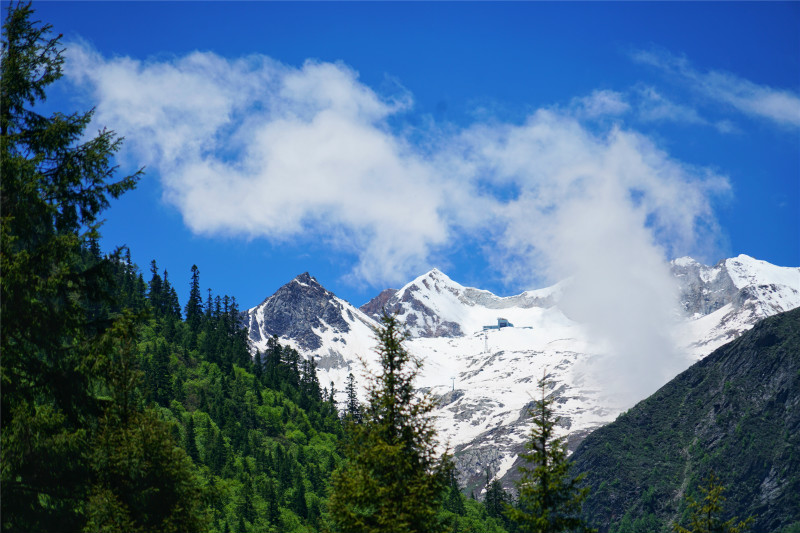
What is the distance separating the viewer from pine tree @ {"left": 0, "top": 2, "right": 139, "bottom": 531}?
48.4 ft

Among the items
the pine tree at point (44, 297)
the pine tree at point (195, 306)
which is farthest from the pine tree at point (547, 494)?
the pine tree at point (195, 306)

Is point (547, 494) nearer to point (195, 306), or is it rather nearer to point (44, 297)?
point (44, 297)

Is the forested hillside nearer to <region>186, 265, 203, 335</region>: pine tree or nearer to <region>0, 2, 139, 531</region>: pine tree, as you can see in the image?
<region>0, 2, 139, 531</region>: pine tree

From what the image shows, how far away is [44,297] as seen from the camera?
15.1 m

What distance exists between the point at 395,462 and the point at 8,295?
1053 centimetres

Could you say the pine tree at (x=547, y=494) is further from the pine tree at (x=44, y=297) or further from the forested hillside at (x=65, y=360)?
the pine tree at (x=44, y=297)

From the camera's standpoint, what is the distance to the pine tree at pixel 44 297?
1476cm

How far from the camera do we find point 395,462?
19.5 metres

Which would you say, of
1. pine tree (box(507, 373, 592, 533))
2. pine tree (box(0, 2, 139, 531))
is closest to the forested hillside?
pine tree (box(0, 2, 139, 531))

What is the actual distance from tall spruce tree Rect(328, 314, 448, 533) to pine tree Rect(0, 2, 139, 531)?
7.14 m

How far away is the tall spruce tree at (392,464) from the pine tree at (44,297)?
23.4ft

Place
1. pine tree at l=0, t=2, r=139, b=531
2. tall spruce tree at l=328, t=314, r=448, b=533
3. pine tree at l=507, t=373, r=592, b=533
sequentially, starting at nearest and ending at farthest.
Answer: pine tree at l=0, t=2, r=139, b=531 < tall spruce tree at l=328, t=314, r=448, b=533 < pine tree at l=507, t=373, r=592, b=533

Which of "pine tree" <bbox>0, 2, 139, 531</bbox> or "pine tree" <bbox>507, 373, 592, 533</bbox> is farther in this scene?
"pine tree" <bbox>507, 373, 592, 533</bbox>

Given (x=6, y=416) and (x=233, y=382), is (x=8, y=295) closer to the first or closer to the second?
(x=6, y=416)
